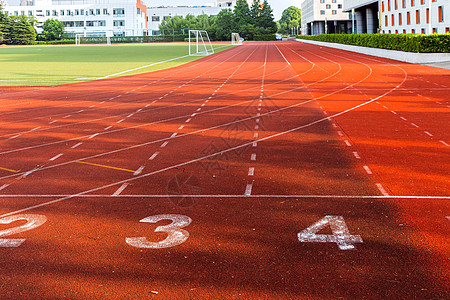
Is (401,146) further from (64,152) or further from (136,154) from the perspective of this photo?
(64,152)

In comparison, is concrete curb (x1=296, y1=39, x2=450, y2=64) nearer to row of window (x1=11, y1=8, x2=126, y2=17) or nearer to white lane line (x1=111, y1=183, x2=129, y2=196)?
white lane line (x1=111, y1=183, x2=129, y2=196)

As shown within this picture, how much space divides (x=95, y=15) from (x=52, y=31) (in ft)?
61.0

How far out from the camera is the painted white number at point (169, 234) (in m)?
6.45

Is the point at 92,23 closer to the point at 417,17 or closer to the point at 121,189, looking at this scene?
the point at 417,17

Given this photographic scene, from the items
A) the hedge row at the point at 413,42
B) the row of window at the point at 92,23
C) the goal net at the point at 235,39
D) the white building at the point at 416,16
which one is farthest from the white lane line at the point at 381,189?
the row of window at the point at 92,23

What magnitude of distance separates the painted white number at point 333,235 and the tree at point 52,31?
135 m

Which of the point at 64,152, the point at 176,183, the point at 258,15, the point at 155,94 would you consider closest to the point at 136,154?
the point at 64,152

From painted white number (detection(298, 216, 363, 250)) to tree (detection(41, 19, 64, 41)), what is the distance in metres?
135

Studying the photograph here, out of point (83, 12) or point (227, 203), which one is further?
point (83, 12)

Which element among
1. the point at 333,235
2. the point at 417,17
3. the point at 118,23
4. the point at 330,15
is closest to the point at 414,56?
the point at 417,17

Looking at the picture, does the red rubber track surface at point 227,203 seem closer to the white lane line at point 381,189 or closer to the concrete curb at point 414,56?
the white lane line at point 381,189

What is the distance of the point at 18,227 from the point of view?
283 inches

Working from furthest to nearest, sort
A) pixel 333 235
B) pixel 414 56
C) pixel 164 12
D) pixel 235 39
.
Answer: pixel 164 12 → pixel 235 39 → pixel 414 56 → pixel 333 235

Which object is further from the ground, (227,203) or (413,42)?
(413,42)
